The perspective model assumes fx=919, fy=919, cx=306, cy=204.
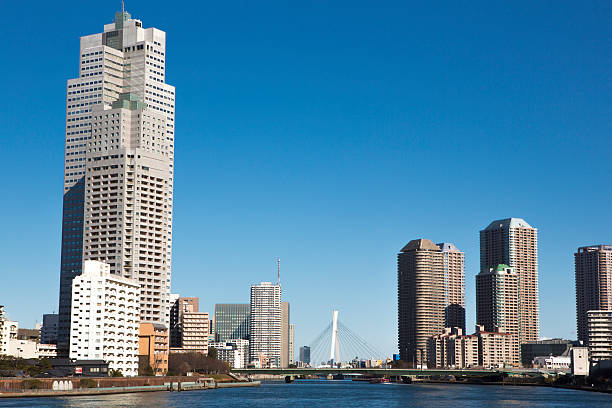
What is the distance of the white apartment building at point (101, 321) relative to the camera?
175750 mm

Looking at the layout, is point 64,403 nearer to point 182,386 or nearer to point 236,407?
point 236,407

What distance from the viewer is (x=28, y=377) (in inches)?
6053

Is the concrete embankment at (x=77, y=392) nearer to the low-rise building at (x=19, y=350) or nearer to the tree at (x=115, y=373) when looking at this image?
the tree at (x=115, y=373)

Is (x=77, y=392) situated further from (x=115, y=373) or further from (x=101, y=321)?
(x=101, y=321)

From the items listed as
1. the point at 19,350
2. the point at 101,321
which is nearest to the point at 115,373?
the point at 101,321

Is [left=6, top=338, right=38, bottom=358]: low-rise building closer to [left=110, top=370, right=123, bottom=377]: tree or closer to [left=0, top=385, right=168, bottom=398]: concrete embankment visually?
[left=110, top=370, right=123, bottom=377]: tree

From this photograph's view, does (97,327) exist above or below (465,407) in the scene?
above

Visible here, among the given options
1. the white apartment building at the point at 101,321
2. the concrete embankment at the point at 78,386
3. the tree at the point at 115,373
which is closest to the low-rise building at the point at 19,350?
the white apartment building at the point at 101,321

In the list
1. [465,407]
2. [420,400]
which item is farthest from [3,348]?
[465,407]

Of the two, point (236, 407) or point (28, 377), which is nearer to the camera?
point (236, 407)

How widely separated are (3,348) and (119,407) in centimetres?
8685

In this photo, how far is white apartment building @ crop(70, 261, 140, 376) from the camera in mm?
175750

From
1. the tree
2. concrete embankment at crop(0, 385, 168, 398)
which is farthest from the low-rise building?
concrete embankment at crop(0, 385, 168, 398)

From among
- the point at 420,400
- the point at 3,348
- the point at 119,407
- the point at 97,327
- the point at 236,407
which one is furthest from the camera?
the point at 3,348
